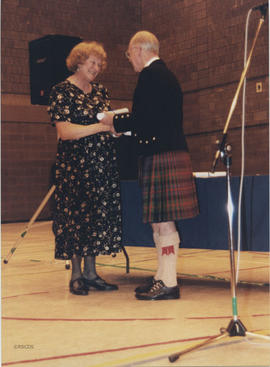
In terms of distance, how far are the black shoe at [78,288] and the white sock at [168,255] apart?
1.83ft

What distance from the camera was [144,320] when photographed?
2924 millimetres

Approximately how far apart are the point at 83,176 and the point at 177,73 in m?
9.04

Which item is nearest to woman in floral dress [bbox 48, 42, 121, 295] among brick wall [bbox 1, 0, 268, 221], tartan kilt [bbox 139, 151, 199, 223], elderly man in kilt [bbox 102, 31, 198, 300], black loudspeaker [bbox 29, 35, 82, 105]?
elderly man in kilt [bbox 102, 31, 198, 300]

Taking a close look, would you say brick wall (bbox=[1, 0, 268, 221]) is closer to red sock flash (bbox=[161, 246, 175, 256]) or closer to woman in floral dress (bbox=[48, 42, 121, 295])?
woman in floral dress (bbox=[48, 42, 121, 295])

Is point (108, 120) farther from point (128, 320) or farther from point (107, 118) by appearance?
point (128, 320)

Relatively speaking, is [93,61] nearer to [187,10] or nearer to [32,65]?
[32,65]

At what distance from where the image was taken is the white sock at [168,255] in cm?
341

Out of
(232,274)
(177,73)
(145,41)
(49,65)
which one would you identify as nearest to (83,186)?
(145,41)

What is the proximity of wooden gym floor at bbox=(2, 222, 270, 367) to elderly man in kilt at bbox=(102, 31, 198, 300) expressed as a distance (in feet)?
1.04

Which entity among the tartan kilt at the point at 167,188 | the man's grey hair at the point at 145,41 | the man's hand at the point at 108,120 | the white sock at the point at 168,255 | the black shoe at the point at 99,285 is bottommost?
Result: the black shoe at the point at 99,285

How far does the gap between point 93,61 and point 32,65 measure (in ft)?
4.87

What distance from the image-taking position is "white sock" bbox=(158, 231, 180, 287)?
3.41 meters

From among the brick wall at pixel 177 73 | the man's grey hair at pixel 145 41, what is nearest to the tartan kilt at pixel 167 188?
the man's grey hair at pixel 145 41

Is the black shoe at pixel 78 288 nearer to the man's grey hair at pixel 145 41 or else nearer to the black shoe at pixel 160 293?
the black shoe at pixel 160 293
